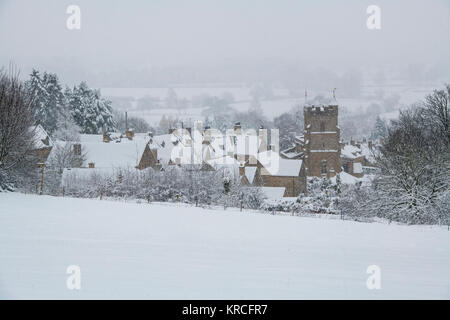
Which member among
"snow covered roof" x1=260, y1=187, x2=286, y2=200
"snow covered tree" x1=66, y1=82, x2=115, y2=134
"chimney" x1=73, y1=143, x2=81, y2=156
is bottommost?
"snow covered roof" x1=260, y1=187, x2=286, y2=200

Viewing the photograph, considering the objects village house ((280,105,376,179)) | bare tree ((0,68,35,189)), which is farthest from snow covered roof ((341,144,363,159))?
bare tree ((0,68,35,189))

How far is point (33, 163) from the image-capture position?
28.6 metres

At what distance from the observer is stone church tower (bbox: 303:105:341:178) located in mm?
60250

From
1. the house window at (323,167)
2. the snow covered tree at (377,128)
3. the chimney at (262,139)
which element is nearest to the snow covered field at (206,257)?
the chimney at (262,139)

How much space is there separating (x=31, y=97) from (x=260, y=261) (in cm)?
2363

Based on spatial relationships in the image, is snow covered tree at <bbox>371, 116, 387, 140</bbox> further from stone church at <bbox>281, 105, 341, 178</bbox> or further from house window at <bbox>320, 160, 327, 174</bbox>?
house window at <bbox>320, 160, 327, 174</bbox>

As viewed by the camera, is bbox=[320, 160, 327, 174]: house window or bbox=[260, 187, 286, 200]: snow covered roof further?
bbox=[320, 160, 327, 174]: house window

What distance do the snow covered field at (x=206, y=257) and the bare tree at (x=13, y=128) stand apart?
9851mm

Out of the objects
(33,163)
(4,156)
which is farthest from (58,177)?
(4,156)

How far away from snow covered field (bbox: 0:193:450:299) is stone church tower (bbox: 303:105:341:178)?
147ft

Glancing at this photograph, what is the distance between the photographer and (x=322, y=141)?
60938 mm

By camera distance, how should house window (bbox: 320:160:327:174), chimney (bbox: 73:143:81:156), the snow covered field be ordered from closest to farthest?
the snow covered field, chimney (bbox: 73:143:81:156), house window (bbox: 320:160:327:174)

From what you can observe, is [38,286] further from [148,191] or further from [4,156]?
[148,191]

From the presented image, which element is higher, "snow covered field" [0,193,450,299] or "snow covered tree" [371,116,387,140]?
"snow covered tree" [371,116,387,140]
